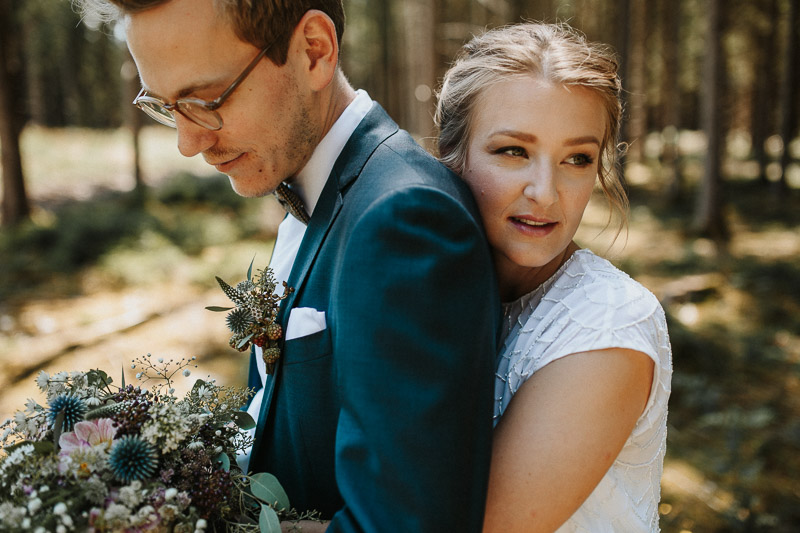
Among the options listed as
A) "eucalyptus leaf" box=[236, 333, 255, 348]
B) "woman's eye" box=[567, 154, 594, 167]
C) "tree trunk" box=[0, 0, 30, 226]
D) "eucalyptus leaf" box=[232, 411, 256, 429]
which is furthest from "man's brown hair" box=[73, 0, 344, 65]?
"tree trunk" box=[0, 0, 30, 226]

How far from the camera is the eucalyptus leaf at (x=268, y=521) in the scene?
140 centimetres

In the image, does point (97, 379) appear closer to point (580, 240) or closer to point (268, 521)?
point (268, 521)

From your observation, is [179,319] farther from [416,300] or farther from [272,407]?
[416,300]

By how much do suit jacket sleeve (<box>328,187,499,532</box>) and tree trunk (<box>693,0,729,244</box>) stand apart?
13.0 metres

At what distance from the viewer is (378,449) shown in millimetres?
1249

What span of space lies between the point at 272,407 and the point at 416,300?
668 millimetres

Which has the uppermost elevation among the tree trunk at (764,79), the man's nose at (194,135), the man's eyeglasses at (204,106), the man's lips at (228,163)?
the man's eyeglasses at (204,106)

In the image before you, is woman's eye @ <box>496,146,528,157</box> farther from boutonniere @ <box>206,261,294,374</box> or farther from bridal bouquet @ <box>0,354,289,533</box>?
bridal bouquet @ <box>0,354,289,533</box>

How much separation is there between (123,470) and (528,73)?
153cm

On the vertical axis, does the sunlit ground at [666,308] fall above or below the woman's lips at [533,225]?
below

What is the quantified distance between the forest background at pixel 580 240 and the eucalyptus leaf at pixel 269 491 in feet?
5.69

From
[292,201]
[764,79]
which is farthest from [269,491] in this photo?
[764,79]

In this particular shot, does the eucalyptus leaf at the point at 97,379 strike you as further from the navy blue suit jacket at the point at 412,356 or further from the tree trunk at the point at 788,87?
the tree trunk at the point at 788,87

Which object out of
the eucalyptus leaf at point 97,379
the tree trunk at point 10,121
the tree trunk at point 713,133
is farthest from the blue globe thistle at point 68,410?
the tree trunk at point 713,133
